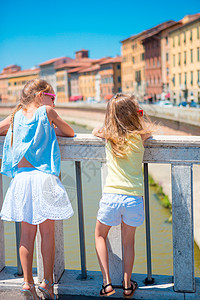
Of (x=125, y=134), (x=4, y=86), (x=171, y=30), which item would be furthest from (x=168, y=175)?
(x=4, y=86)

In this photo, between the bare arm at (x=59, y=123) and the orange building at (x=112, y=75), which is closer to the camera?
the bare arm at (x=59, y=123)

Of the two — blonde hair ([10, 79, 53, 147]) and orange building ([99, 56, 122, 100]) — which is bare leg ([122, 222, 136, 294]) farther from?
orange building ([99, 56, 122, 100])

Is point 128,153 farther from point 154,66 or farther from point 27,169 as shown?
point 154,66

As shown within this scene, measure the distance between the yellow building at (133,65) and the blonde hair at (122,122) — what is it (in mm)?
50857

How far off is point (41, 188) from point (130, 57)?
59.4m

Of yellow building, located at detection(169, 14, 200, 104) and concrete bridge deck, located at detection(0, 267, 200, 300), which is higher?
yellow building, located at detection(169, 14, 200, 104)

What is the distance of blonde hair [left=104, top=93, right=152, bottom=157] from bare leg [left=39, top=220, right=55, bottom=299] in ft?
1.53

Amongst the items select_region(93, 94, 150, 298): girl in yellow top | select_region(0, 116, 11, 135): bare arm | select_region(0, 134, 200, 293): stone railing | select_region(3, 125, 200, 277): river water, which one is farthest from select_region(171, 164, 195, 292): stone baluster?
select_region(3, 125, 200, 277): river water

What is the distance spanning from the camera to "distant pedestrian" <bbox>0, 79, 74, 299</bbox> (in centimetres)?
191

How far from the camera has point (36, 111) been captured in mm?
1937

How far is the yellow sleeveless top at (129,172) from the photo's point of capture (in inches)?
74.2

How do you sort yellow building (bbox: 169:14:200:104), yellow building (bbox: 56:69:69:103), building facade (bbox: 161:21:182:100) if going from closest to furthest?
yellow building (bbox: 169:14:200:104) < building facade (bbox: 161:21:182:100) < yellow building (bbox: 56:69:69:103)

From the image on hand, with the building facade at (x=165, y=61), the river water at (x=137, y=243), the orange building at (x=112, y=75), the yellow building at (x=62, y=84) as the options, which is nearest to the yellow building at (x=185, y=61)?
the building facade at (x=165, y=61)

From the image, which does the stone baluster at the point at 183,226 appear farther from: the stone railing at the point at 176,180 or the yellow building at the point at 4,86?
the yellow building at the point at 4,86
